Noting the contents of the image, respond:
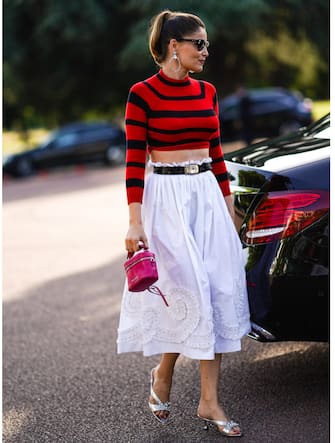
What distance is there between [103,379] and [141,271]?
1.39 m

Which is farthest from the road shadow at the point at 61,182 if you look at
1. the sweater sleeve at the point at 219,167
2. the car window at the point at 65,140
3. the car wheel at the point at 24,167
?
the sweater sleeve at the point at 219,167

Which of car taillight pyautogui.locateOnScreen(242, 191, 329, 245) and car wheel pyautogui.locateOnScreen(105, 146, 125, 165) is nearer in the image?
car taillight pyautogui.locateOnScreen(242, 191, 329, 245)

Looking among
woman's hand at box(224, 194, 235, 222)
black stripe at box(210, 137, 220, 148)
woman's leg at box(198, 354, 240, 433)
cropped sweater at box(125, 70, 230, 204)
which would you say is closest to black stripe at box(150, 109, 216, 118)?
cropped sweater at box(125, 70, 230, 204)

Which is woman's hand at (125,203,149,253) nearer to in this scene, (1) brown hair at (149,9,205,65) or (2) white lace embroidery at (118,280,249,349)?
(2) white lace embroidery at (118,280,249,349)

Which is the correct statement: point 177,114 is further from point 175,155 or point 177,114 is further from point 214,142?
point 214,142

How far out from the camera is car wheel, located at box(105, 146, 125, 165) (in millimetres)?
21000

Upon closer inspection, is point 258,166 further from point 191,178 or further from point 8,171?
point 8,171

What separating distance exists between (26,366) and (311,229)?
2.19 meters

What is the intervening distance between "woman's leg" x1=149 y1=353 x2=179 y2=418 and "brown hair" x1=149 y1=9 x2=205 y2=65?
144 centimetres

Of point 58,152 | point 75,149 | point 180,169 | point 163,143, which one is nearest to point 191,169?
point 180,169

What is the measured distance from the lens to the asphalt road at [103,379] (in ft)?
12.1

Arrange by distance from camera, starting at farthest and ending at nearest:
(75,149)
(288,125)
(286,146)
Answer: (288,125)
(75,149)
(286,146)

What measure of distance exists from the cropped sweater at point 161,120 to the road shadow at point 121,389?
1.17 metres

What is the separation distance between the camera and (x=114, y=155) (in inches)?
830
